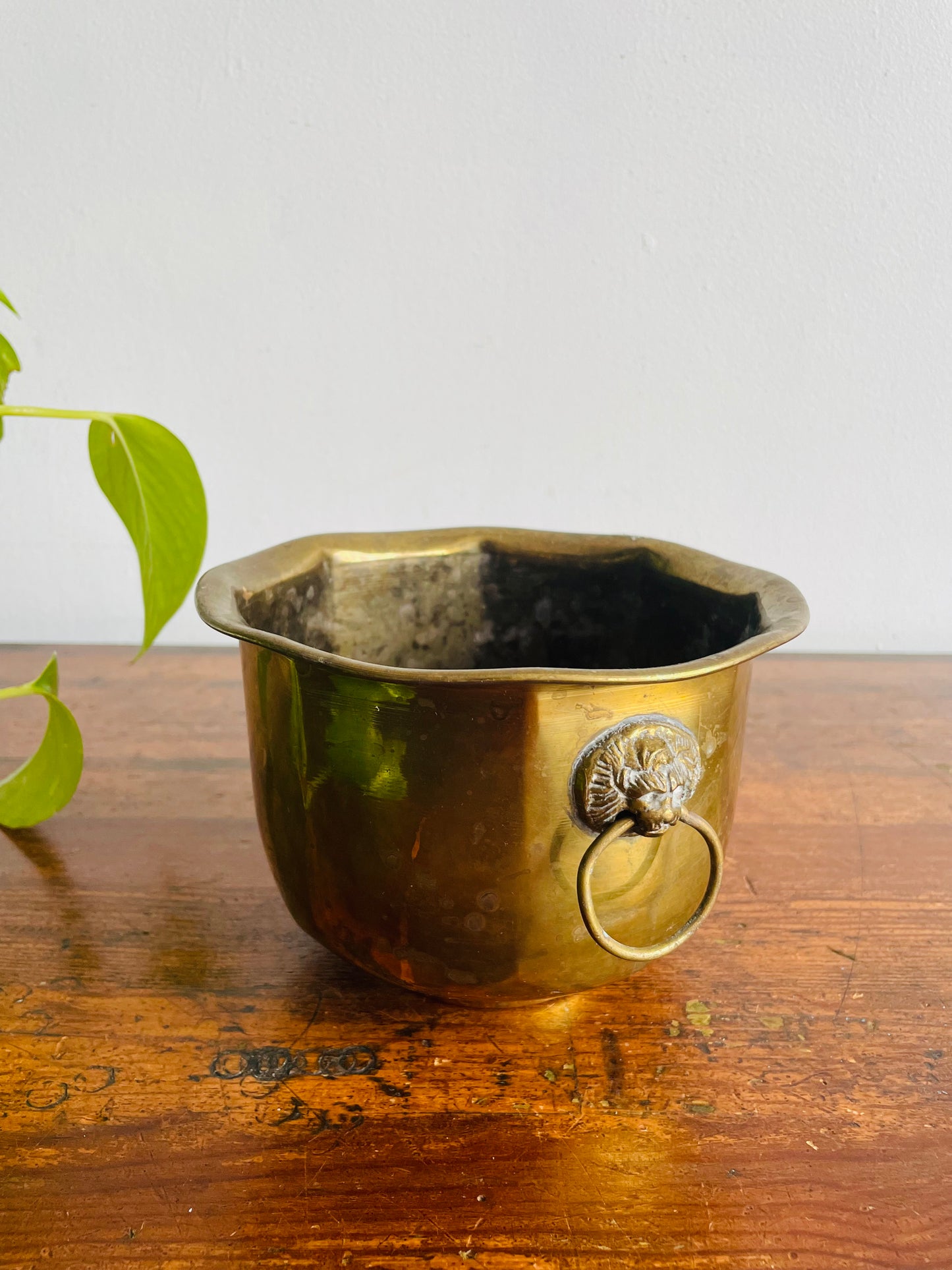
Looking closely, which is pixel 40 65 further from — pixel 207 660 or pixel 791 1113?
pixel 791 1113

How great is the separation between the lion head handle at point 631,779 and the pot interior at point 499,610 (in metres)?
0.23

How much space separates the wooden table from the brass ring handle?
0.27 feet

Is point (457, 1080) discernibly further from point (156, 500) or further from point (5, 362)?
point (5, 362)

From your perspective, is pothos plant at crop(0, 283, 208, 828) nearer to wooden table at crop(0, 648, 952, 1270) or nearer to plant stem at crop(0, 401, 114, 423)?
plant stem at crop(0, 401, 114, 423)

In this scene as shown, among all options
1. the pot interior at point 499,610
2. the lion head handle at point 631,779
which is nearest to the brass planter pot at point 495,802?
the lion head handle at point 631,779

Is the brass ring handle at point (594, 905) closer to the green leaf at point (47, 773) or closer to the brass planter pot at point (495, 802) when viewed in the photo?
the brass planter pot at point (495, 802)

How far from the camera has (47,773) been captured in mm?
737

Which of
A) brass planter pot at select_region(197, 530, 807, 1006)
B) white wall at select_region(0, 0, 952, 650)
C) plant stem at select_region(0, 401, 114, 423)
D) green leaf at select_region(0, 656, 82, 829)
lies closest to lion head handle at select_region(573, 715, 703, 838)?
brass planter pot at select_region(197, 530, 807, 1006)

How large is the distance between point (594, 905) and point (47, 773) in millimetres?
439

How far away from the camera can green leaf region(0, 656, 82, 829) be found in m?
0.71

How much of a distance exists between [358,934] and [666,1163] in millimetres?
175

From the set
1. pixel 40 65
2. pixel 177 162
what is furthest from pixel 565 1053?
pixel 40 65

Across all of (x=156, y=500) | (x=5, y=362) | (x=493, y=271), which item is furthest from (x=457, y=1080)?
(x=493, y=271)

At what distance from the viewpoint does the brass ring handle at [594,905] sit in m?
0.46
